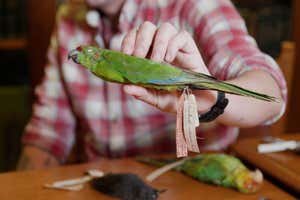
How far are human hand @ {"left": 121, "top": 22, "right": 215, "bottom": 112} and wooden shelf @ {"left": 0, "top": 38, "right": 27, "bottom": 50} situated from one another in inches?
67.5

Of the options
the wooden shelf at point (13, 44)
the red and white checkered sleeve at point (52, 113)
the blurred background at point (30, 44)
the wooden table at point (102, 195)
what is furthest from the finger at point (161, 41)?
the wooden shelf at point (13, 44)

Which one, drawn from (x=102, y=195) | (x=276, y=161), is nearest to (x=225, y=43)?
(x=276, y=161)

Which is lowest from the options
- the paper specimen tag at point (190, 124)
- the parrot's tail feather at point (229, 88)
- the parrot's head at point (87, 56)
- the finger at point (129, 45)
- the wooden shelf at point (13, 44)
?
the paper specimen tag at point (190, 124)

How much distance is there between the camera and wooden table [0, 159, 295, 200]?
2.42 ft

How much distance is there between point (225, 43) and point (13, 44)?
5.31 feet

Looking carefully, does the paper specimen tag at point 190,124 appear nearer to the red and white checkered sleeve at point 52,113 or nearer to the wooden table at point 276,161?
the wooden table at point 276,161

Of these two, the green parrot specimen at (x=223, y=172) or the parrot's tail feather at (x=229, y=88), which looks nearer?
the parrot's tail feather at (x=229, y=88)

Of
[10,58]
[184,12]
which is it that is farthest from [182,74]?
[10,58]

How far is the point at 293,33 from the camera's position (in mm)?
2248

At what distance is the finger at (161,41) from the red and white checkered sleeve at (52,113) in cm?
57

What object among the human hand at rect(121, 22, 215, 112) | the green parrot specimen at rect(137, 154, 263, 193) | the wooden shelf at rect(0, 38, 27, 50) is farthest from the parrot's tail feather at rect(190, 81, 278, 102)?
the wooden shelf at rect(0, 38, 27, 50)

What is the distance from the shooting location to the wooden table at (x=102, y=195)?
0.74m

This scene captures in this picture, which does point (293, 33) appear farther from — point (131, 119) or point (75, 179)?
point (75, 179)

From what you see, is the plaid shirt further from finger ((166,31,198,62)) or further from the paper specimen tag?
the paper specimen tag
